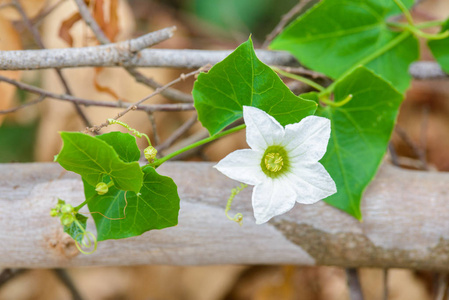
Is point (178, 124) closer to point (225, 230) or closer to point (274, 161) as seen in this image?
point (225, 230)

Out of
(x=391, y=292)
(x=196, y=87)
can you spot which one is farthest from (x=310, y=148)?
(x=391, y=292)

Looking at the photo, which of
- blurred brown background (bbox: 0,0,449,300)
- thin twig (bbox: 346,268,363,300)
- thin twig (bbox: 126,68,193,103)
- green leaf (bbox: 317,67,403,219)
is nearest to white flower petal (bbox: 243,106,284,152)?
green leaf (bbox: 317,67,403,219)

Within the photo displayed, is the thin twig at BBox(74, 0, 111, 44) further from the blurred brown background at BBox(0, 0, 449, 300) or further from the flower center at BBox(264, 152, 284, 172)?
the flower center at BBox(264, 152, 284, 172)

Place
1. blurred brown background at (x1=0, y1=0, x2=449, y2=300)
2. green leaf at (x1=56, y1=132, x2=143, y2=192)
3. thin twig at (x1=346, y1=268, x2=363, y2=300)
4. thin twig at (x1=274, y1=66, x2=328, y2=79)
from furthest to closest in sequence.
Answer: blurred brown background at (x1=0, y1=0, x2=449, y2=300) → thin twig at (x1=346, y1=268, x2=363, y2=300) → thin twig at (x1=274, y1=66, x2=328, y2=79) → green leaf at (x1=56, y1=132, x2=143, y2=192)

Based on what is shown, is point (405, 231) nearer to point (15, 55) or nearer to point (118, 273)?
point (15, 55)

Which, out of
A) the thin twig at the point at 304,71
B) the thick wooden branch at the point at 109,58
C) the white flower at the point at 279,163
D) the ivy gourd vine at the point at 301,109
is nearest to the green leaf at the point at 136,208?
the ivy gourd vine at the point at 301,109

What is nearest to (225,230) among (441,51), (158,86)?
(158,86)

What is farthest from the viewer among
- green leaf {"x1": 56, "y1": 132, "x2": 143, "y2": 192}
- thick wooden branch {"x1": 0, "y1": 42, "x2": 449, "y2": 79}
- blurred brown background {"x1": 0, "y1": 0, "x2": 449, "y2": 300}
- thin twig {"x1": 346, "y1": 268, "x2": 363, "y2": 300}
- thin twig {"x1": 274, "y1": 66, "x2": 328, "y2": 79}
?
blurred brown background {"x1": 0, "y1": 0, "x2": 449, "y2": 300}
